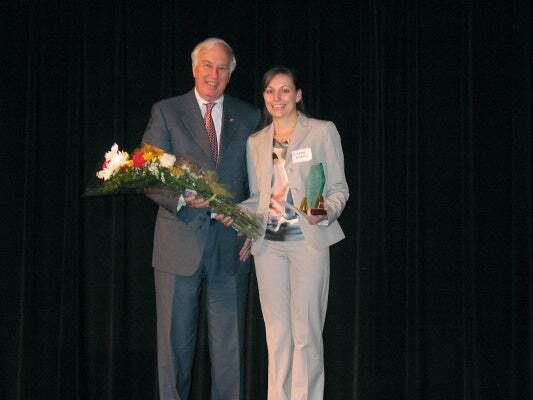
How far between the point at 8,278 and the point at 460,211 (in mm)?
2885

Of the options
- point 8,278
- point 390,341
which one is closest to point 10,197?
point 8,278

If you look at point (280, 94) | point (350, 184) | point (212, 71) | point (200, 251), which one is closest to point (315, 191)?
point (280, 94)

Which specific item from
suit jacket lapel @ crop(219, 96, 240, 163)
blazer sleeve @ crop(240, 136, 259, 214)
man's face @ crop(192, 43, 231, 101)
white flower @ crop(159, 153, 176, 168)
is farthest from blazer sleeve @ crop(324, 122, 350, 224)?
white flower @ crop(159, 153, 176, 168)

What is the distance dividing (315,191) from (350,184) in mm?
1047

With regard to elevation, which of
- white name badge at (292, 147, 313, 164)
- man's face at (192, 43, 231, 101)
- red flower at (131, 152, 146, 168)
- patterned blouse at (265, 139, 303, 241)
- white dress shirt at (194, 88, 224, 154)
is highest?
man's face at (192, 43, 231, 101)

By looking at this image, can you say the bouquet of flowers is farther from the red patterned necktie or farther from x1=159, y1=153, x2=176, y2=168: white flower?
the red patterned necktie

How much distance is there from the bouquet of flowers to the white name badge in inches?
16.2

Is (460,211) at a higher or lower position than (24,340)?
higher

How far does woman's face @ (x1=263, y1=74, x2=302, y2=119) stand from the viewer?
10.5ft

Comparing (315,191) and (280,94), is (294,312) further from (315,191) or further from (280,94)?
(280,94)

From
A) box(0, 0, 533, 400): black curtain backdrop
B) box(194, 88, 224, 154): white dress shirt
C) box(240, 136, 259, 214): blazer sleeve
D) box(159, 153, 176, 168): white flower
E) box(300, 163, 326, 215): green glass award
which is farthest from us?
box(0, 0, 533, 400): black curtain backdrop

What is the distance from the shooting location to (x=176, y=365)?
3.19 metres

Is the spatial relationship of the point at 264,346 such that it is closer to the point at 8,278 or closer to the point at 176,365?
the point at 176,365

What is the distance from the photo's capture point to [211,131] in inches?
131
